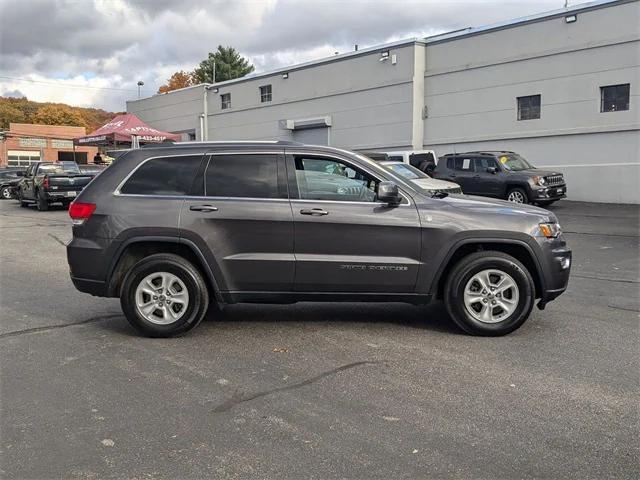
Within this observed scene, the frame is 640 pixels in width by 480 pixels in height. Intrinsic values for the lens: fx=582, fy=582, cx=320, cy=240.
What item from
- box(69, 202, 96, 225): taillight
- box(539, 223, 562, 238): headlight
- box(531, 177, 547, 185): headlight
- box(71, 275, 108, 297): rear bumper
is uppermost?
box(531, 177, 547, 185): headlight

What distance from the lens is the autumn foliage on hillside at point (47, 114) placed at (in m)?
86.9

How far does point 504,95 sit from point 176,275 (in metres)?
19.7

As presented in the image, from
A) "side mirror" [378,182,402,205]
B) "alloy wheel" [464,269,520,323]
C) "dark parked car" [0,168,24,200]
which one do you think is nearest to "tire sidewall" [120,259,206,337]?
"side mirror" [378,182,402,205]

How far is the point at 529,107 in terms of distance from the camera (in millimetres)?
21734

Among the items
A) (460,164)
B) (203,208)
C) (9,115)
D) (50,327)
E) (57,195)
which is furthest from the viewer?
(9,115)

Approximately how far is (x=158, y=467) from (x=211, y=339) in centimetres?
235

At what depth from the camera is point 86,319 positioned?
6.27 metres

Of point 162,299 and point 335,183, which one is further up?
point 335,183

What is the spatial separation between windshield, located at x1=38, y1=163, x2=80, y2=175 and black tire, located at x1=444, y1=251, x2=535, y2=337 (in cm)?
1859

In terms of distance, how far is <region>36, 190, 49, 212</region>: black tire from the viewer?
20.3m

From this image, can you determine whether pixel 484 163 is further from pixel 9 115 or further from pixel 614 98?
pixel 9 115

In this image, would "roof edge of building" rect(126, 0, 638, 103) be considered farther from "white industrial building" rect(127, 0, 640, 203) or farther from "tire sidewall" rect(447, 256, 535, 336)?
"tire sidewall" rect(447, 256, 535, 336)

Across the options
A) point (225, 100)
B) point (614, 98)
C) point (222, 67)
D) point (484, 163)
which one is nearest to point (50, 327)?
point (484, 163)

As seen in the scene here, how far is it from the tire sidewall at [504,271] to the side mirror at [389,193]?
3.00ft
